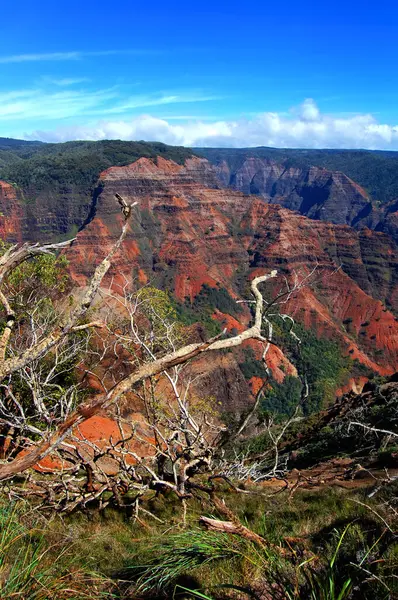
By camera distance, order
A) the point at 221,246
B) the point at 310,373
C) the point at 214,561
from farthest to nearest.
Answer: the point at 221,246
the point at 310,373
the point at 214,561

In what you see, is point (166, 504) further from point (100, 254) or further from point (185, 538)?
point (100, 254)

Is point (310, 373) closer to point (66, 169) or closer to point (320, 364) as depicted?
point (320, 364)

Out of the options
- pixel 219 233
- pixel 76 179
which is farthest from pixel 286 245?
pixel 76 179

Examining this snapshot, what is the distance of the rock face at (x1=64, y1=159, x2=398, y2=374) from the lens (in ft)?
329

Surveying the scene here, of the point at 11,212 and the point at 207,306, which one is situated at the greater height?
the point at 11,212

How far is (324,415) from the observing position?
30.6 metres

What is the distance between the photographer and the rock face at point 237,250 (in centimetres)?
10025

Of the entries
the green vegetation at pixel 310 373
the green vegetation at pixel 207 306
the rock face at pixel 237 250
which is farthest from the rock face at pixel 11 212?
the green vegetation at pixel 310 373

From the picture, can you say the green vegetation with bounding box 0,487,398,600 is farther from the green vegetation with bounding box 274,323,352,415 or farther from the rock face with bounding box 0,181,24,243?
the rock face with bounding box 0,181,24,243

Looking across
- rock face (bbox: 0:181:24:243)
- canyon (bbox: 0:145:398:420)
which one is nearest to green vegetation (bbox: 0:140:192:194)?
canyon (bbox: 0:145:398:420)

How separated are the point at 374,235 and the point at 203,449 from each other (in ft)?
475

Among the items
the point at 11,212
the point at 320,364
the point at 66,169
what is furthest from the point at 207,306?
the point at 66,169

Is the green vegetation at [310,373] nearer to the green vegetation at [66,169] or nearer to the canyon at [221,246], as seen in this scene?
the canyon at [221,246]

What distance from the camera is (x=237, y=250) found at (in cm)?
12781
